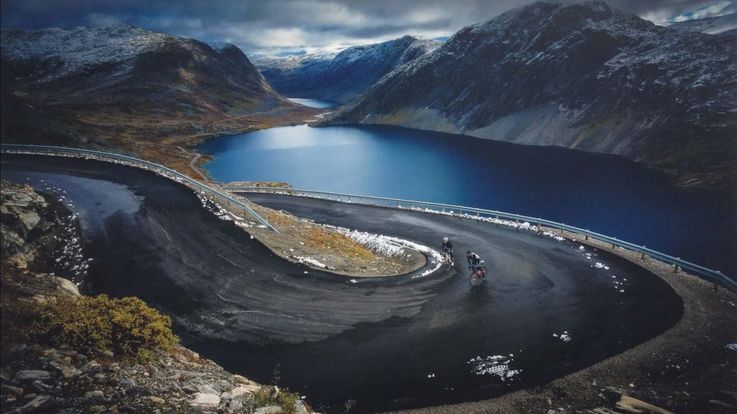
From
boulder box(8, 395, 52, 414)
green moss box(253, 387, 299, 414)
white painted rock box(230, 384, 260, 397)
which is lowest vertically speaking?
white painted rock box(230, 384, 260, 397)

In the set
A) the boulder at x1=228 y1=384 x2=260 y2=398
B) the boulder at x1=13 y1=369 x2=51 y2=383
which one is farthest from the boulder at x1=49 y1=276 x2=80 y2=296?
the boulder at x1=228 y1=384 x2=260 y2=398

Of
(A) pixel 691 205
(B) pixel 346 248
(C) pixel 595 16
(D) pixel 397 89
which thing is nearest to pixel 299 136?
(D) pixel 397 89

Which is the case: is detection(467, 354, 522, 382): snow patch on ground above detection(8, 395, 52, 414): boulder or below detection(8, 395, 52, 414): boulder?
below

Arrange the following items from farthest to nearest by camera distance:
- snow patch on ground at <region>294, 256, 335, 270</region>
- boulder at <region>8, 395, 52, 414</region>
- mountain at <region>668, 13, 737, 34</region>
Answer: mountain at <region>668, 13, 737, 34</region> < snow patch on ground at <region>294, 256, 335, 270</region> < boulder at <region>8, 395, 52, 414</region>

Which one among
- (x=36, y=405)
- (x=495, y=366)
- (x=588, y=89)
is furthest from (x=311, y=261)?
(x=588, y=89)

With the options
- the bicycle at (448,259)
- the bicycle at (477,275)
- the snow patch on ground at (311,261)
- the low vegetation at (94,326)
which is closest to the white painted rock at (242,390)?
the low vegetation at (94,326)

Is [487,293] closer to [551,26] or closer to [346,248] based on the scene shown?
[346,248]

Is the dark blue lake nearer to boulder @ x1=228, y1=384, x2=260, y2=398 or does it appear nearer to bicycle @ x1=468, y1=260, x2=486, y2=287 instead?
bicycle @ x1=468, y1=260, x2=486, y2=287
